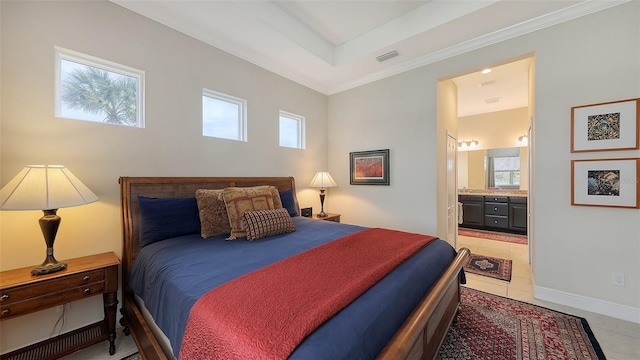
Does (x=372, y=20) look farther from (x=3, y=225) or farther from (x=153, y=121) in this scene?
(x=3, y=225)

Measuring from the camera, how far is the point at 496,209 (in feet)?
18.2

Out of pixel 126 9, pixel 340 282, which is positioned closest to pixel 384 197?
pixel 340 282

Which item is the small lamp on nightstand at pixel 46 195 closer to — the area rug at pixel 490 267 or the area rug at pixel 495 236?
the area rug at pixel 490 267

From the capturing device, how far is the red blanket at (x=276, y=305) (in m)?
0.86

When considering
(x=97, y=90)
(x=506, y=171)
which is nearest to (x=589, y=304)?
(x=506, y=171)

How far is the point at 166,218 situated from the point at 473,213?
632 cm

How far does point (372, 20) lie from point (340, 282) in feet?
10.0

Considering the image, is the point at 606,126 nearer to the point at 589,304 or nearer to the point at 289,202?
the point at 589,304

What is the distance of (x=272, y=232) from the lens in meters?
2.28

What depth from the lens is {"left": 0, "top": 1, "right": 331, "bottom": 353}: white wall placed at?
A: 1.77 metres

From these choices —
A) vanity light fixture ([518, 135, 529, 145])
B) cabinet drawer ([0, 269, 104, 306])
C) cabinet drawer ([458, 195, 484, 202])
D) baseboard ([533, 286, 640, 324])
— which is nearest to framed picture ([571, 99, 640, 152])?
baseboard ([533, 286, 640, 324])

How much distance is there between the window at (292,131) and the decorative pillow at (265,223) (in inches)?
67.6

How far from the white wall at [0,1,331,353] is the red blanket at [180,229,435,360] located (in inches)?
68.9

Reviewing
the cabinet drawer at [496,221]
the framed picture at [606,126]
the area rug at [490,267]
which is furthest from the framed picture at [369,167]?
the cabinet drawer at [496,221]
